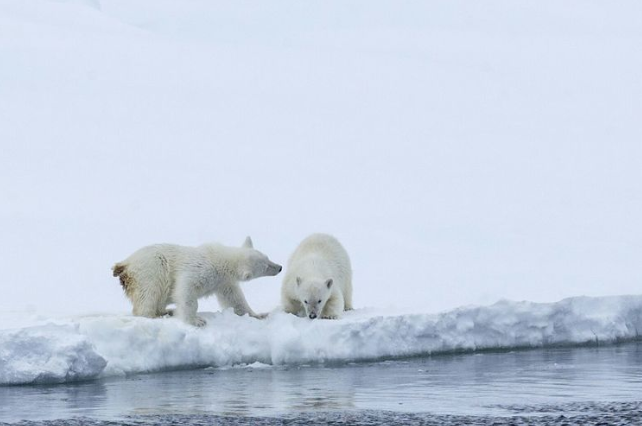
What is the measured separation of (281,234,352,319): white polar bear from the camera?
1163 centimetres

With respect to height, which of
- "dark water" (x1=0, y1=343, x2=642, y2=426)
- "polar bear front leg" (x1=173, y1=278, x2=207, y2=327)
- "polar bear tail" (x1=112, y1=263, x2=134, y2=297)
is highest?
"polar bear tail" (x1=112, y1=263, x2=134, y2=297)

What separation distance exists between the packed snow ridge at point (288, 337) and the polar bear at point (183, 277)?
1.02ft

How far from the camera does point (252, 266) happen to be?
11.8 metres

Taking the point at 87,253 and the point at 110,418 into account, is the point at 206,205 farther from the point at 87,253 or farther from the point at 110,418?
the point at 110,418

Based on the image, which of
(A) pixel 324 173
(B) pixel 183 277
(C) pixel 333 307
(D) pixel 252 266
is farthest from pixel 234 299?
(A) pixel 324 173

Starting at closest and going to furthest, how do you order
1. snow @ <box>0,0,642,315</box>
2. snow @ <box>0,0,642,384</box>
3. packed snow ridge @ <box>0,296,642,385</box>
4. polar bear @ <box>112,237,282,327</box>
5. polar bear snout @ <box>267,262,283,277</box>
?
packed snow ridge @ <box>0,296,642,385</box> < snow @ <box>0,0,642,384</box> < polar bear @ <box>112,237,282,327</box> < polar bear snout @ <box>267,262,283,277</box> < snow @ <box>0,0,642,315</box>

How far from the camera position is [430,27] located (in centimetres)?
3466

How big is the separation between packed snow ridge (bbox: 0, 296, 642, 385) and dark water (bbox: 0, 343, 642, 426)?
17 cm

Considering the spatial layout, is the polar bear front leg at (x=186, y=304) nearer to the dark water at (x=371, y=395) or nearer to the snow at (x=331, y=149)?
the dark water at (x=371, y=395)

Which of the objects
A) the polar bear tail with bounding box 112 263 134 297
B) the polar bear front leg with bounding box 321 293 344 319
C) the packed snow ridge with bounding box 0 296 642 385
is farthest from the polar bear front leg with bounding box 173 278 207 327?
the polar bear front leg with bounding box 321 293 344 319

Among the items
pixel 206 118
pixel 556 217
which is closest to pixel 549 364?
pixel 556 217

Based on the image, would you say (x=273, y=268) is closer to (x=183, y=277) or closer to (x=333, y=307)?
(x=333, y=307)

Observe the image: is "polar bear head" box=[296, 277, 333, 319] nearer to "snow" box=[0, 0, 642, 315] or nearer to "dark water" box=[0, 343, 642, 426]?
"snow" box=[0, 0, 642, 315]

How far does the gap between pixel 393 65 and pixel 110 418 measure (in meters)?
21.4
